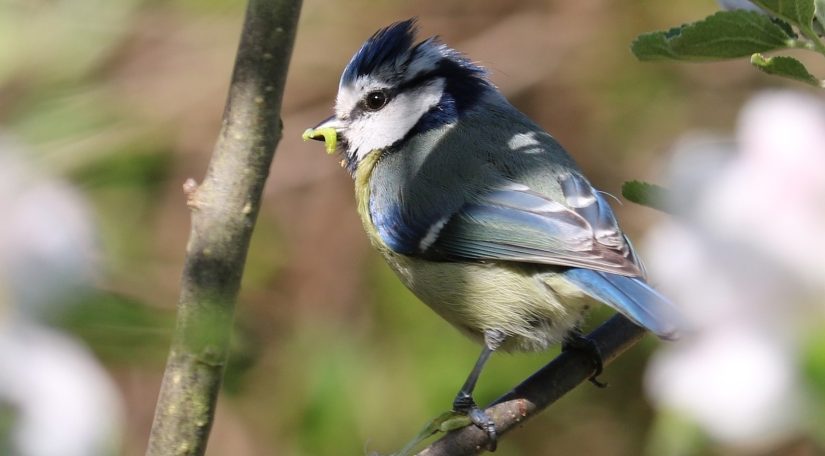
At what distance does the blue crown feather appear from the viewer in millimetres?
2109

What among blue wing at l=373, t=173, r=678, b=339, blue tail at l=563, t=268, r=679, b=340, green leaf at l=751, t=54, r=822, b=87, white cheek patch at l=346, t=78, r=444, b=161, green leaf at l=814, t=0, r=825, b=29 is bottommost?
blue tail at l=563, t=268, r=679, b=340

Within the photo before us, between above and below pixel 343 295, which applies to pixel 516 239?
above

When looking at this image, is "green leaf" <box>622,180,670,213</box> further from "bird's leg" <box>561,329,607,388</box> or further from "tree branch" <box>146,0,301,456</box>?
"bird's leg" <box>561,329,607,388</box>

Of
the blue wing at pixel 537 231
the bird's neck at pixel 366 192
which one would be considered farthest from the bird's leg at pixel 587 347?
the bird's neck at pixel 366 192

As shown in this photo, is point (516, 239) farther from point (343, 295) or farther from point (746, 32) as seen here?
point (343, 295)

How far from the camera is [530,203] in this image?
1830mm

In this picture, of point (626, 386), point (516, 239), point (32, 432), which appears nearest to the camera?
point (32, 432)

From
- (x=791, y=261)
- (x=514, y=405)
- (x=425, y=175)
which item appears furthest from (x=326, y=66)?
(x=791, y=261)

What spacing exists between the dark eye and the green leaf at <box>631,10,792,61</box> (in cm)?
143

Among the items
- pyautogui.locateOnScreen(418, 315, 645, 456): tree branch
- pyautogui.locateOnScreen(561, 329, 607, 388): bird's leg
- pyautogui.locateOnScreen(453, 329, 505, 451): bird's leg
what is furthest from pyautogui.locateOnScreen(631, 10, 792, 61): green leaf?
pyautogui.locateOnScreen(561, 329, 607, 388): bird's leg

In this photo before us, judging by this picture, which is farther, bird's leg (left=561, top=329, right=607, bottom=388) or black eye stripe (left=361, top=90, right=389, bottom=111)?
black eye stripe (left=361, top=90, right=389, bottom=111)

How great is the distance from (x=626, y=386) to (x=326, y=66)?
1.35 meters

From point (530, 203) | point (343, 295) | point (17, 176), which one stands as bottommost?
point (343, 295)

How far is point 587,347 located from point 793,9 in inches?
38.8
